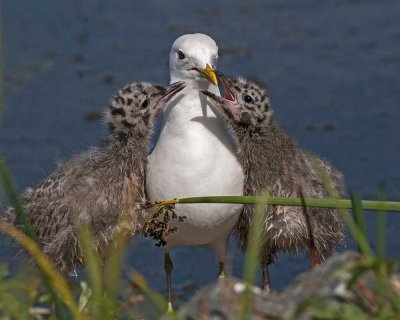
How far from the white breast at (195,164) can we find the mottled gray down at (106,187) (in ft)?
0.35

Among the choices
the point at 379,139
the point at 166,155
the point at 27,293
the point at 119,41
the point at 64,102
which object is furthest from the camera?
the point at 119,41

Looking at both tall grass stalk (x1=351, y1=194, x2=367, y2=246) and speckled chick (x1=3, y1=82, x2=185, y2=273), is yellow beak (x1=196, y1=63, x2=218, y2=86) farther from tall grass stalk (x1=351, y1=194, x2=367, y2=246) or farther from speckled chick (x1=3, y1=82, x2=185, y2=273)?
tall grass stalk (x1=351, y1=194, x2=367, y2=246)

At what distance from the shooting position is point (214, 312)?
374 cm

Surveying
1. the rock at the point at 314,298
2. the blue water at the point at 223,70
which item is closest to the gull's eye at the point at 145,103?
the blue water at the point at 223,70

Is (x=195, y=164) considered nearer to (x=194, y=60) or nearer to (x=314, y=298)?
(x=194, y=60)

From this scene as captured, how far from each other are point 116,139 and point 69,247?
66 centimetres

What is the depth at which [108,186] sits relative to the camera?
21.9ft

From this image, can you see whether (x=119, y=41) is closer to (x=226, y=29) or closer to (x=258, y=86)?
(x=226, y=29)

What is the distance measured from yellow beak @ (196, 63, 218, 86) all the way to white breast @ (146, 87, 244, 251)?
155 millimetres

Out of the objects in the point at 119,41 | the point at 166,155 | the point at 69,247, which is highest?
the point at 119,41

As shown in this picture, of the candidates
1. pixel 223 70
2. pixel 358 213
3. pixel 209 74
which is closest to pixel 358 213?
pixel 358 213

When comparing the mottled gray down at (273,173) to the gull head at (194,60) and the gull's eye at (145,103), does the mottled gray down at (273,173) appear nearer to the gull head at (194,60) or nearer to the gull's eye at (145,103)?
the gull head at (194,60)

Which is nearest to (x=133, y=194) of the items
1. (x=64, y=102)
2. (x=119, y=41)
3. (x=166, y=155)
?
(x=166, y=155)

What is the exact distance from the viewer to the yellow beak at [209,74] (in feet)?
21.2
